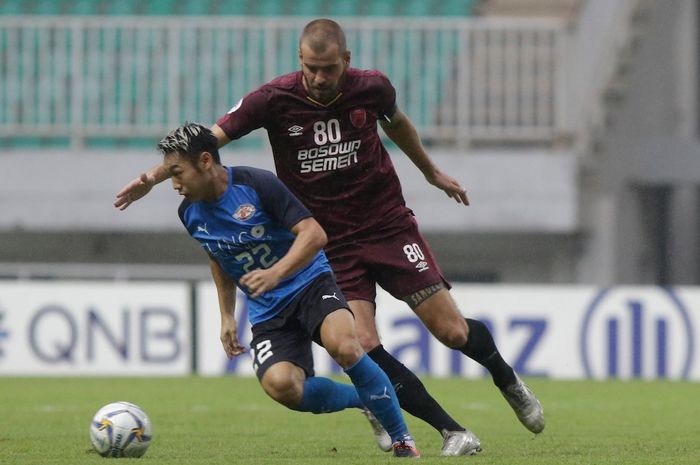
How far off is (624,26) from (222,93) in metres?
4.57

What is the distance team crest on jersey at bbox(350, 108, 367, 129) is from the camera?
6.86m

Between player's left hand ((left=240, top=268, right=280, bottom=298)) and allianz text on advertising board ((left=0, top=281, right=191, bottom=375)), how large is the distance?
9109 mm

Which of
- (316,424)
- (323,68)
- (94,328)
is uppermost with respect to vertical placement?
(323,68)

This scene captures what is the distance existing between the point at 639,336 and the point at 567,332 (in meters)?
0.69

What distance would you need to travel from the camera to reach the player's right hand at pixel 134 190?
628 centimetres

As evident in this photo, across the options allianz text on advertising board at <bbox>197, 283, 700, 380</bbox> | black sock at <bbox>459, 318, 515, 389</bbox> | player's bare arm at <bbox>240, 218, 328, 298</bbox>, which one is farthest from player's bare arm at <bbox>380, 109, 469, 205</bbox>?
allianz text on advertising board at <bbox>197, 283, 700, 380</bbox>

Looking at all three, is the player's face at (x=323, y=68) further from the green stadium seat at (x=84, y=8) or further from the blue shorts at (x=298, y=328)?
the green stadium seat at (x=84, y=8)

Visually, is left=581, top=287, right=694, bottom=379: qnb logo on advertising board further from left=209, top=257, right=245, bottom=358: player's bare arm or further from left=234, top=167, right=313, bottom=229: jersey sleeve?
left=234, top=167, right=313, bottom=229: jersey sleeve

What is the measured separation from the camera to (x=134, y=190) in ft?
20.8

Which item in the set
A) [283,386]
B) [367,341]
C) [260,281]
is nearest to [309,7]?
[367,341]

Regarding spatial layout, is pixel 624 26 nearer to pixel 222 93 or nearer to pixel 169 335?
pixel 222 93

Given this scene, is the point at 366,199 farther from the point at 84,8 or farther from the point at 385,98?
the point at 84,8

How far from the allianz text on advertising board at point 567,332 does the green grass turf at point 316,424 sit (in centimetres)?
58

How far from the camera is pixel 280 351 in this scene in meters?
6.42
